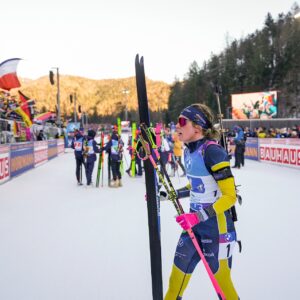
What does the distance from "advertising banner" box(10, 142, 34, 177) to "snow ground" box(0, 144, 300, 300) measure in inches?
152

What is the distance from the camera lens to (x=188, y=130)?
102 inches

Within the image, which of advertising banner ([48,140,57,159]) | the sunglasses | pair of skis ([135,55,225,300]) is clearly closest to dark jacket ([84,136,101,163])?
pair of skis ([135,55,225,300])

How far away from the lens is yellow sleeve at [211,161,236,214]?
2361 mm

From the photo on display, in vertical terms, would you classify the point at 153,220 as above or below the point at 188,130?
below

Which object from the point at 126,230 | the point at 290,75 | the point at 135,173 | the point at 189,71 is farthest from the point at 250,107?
the point at 189,71

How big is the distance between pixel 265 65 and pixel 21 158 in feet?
180

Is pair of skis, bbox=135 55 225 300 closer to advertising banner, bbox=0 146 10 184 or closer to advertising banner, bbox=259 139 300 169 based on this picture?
advertising banner, bbox=0 146 10 184

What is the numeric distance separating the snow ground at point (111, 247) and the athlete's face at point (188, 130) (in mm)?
1812

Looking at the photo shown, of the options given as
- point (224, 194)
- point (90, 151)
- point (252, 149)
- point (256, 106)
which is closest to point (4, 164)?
point (90, 151)

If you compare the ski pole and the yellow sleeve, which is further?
the ski pole

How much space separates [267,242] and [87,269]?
2.70m

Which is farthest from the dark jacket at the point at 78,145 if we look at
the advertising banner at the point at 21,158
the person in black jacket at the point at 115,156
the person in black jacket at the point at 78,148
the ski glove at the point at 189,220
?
the ski glove at the point at 189,220

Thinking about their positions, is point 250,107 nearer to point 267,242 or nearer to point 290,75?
point 290,75

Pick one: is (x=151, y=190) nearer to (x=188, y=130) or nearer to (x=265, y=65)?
(x=188, y=130)
